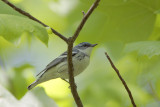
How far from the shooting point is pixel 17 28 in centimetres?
120

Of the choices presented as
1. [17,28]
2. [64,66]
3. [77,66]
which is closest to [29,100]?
[17,28]

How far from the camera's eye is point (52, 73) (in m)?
2.91

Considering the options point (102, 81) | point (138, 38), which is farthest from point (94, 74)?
point (138, 38)

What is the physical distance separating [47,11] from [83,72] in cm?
71

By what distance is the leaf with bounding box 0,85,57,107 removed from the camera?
5.50 feet

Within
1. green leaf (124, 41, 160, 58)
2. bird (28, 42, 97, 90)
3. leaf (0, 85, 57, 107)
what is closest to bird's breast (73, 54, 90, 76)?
bird (28, 42, 97, 90)

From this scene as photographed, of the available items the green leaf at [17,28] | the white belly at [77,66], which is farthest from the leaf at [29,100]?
the white belly at [77,66]

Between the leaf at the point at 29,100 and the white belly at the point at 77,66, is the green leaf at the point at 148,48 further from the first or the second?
the white belly at the point at 77,66

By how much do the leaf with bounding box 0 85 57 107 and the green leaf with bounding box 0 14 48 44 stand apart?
63 centimetres

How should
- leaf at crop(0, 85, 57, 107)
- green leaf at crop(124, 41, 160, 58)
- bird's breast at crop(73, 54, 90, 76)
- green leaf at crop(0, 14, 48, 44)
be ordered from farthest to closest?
bird's breast at crop(73, 54, 90, 76), leaf at crop(0, 85, 57, 107), green leaf at crop(124, 41, 160, 58), green leaf at crop(0, 14, 48, 44)

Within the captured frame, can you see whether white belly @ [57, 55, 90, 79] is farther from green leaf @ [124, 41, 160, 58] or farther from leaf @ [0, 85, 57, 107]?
→ green leaf @ [124, 41, 160, 58]

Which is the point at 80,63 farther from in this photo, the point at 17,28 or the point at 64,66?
the point at 17,28

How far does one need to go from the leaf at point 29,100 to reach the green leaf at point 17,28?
2.06ft

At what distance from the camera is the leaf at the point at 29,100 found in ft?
5.50
